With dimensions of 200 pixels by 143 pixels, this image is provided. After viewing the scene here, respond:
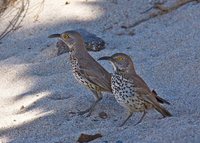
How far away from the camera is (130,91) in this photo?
6.06 metres

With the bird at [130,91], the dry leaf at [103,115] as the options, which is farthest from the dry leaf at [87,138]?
the dry leaf at [103,115]

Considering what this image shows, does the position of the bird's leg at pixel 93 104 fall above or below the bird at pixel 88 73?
below

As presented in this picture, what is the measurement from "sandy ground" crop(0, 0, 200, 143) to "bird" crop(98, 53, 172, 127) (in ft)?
0.59

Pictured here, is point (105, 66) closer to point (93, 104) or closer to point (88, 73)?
point (93, 104)

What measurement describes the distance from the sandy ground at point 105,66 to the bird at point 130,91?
18cm

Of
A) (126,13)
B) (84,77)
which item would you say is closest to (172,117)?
(84,77)

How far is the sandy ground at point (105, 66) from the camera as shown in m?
6.12

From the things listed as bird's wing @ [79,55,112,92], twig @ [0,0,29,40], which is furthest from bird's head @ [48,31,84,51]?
twig @ [0,0,29,40]

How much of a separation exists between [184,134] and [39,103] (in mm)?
2451

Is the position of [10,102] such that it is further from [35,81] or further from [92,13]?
[92,13]

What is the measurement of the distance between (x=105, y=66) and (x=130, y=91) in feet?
7.26

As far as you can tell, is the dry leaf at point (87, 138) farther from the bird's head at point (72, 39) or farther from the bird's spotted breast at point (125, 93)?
the bird's head at point (72, 39)

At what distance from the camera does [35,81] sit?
27.0 feet

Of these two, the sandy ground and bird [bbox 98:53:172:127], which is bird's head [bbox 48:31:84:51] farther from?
bird [bbox 98:53:172:127]
